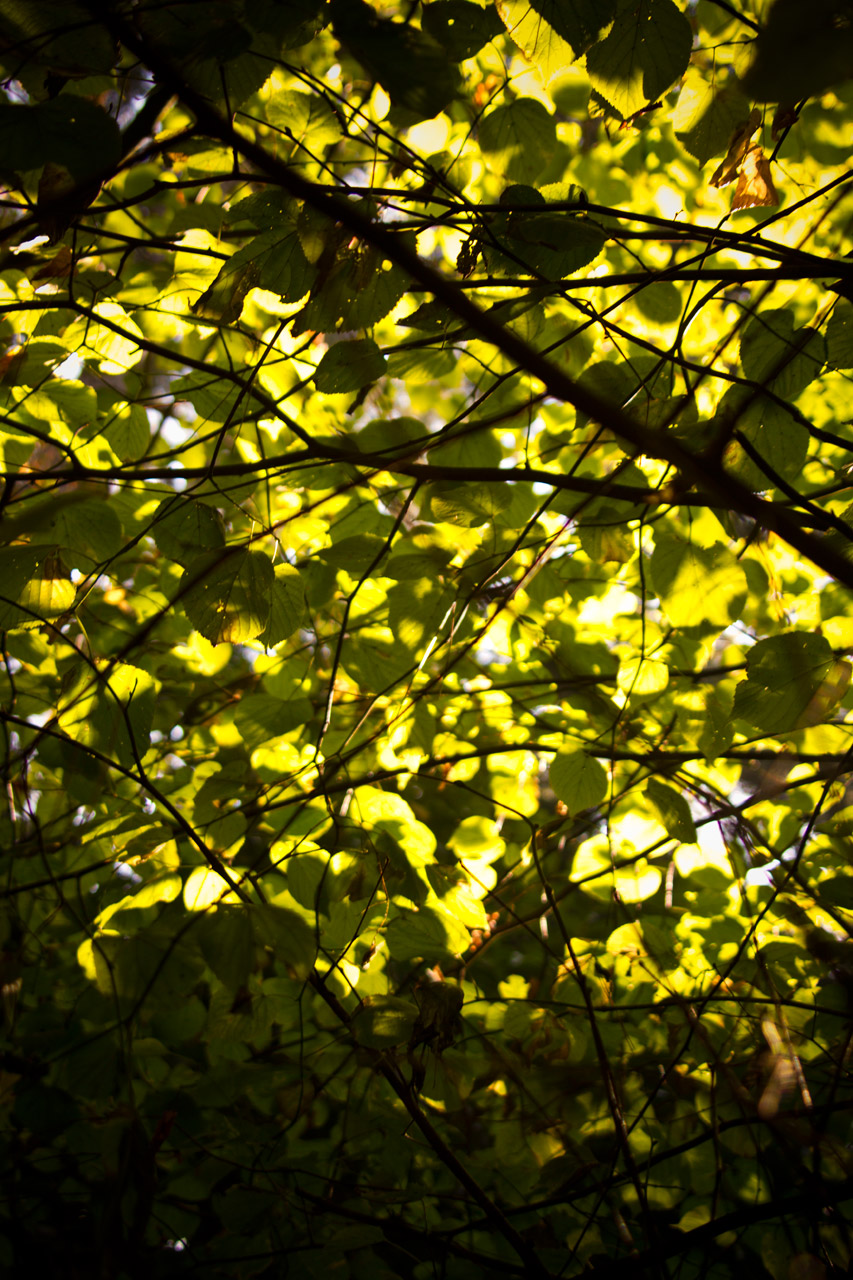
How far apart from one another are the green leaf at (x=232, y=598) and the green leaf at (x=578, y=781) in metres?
0.65

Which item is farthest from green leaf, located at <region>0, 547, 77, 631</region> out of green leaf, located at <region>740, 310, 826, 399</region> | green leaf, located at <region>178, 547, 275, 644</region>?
green leaf, located at <region>740, 310, 826, 399</region>

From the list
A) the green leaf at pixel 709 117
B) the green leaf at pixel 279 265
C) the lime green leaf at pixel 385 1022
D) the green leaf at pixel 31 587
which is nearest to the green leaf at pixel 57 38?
the green leaf at pixel 279 265

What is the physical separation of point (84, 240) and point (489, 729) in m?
1.45

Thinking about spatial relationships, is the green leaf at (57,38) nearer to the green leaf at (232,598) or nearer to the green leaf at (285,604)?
the green leaf at (232,598)

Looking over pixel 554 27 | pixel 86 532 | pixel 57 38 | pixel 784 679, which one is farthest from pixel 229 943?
pixel 554 27

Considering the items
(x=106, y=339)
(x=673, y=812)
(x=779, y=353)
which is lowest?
(x=673, y=812)

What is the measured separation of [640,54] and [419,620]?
841mm

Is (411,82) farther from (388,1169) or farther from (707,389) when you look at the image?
(388,1169)

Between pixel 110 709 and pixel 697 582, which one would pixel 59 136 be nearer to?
pixel 110 709

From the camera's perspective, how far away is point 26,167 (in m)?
0.62

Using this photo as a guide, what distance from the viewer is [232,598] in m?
1.01

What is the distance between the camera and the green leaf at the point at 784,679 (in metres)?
1.01

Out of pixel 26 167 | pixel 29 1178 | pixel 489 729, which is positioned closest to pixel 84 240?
pixel 26 167

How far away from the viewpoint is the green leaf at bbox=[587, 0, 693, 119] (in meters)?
0.87
